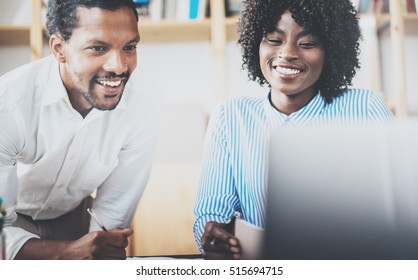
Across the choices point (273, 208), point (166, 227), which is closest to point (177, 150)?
point (166, 227)

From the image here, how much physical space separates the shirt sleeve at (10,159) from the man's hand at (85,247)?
37 mm

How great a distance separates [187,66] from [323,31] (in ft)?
1.68

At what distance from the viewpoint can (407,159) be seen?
1.02m

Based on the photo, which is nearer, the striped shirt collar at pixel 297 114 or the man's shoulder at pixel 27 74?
the striped shirt collar at pixel 297 114

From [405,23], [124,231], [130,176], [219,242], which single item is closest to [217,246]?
[219,242]

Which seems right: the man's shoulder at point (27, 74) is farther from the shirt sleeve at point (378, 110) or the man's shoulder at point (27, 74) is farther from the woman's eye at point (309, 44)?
the shirt sleeve at point (378, 110)

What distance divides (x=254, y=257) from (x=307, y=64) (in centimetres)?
75

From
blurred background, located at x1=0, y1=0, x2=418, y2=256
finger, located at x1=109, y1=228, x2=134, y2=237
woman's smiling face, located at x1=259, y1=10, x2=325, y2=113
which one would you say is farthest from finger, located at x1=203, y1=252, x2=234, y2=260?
woman's smiling face, located at x1=259, y1=10, x2=325, y2=113

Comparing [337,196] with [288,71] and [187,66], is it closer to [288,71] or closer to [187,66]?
[288,71]

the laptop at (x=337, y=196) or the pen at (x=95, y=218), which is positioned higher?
the laptop at (x=337, y=196)

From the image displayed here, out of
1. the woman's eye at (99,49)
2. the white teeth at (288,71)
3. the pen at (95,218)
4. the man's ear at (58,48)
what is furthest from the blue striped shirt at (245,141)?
the man's ear at (58,48)

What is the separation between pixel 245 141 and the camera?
5.42 ft

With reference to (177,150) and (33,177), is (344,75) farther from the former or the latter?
(33,177)

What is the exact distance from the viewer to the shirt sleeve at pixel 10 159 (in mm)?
1709
